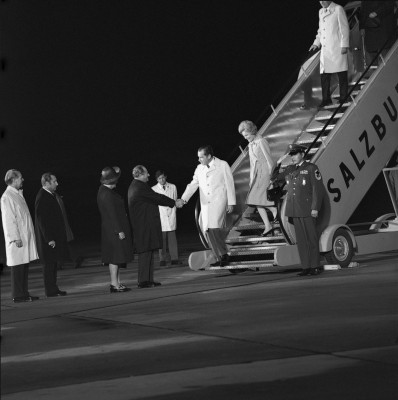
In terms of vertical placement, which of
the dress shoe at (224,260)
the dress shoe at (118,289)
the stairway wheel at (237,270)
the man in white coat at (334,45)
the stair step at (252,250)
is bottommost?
the dress shoe at (118,289)

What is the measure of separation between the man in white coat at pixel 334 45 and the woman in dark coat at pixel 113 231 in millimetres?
4370

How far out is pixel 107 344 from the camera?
8.95 meters

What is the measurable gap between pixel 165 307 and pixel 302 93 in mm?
6733

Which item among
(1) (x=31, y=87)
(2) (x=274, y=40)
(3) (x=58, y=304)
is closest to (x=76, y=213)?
→ (1) (x=31, y=87)

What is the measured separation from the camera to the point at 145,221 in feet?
47.8

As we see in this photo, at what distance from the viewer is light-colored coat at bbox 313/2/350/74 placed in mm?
16891

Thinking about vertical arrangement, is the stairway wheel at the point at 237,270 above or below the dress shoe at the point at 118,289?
above

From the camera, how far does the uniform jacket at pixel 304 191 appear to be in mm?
14359

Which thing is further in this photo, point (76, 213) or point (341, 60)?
point (76, 213)

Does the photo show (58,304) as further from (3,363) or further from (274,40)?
(274,40)

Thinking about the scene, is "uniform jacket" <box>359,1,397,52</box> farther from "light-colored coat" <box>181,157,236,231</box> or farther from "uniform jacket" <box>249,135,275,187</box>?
"light-colored coat" <box>181,157,236,231</box>

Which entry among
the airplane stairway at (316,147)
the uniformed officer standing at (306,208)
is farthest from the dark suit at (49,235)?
the uniformed officer standing at (306,208)

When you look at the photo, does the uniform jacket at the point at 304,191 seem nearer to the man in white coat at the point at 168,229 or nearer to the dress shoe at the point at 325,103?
the dress shoe at the point at 325,103

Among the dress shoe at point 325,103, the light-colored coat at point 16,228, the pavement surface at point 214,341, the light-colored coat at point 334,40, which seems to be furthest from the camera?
the dress shoe at point 325,103
